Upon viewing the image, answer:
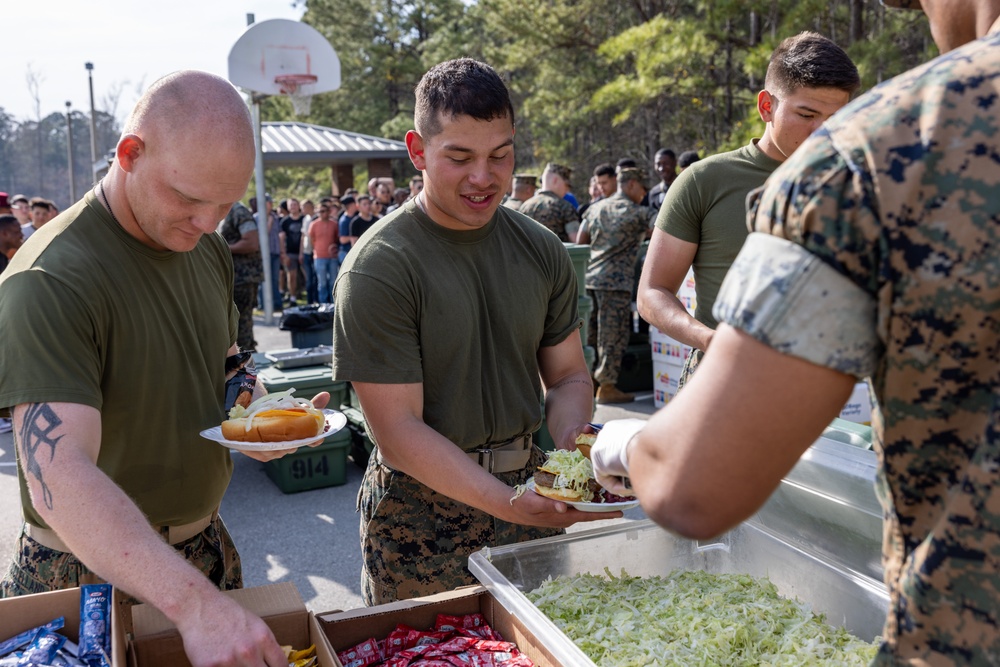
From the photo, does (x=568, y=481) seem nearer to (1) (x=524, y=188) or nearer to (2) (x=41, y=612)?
(2) (x=41, y=612)

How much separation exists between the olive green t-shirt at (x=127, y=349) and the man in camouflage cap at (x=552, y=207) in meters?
7.24

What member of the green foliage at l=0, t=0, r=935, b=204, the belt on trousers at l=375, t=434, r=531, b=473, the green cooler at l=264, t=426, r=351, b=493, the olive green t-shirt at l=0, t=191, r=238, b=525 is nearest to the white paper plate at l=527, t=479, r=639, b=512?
the belt on trousers at l=375, t=434, r=531, b=473

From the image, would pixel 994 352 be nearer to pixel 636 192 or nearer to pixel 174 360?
pixel 174 360

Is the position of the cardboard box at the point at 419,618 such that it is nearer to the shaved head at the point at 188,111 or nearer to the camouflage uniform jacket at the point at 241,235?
the shaved head at the point at 188,111

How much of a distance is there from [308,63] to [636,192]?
6581mm

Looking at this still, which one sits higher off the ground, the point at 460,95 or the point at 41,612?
the point at 460,95

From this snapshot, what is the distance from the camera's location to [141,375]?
196 cm

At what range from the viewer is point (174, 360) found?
204 centimetres

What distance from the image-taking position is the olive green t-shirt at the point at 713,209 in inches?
125

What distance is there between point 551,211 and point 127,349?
7.71m

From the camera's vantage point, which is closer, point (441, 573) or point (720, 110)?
point (441, 573)

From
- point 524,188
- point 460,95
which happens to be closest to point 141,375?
point 460,95

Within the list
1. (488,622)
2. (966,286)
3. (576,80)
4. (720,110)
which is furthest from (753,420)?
(576,80)

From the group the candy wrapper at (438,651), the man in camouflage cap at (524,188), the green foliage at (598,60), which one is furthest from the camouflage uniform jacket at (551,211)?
the candy wrapper at (438,651)
